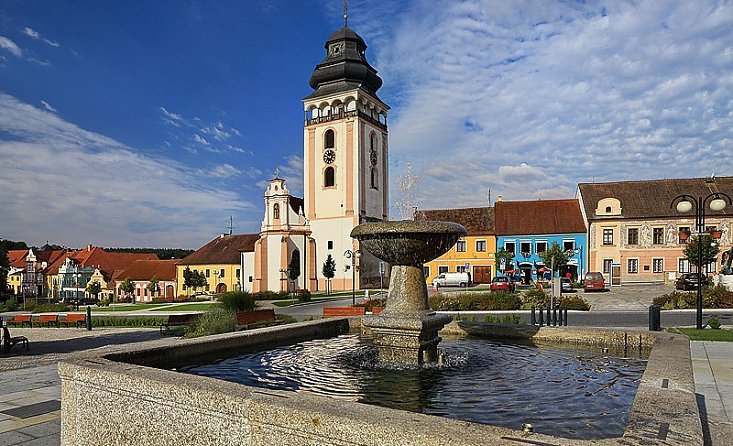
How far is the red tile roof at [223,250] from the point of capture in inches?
2544

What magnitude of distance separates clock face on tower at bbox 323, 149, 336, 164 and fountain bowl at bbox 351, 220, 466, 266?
4926cm

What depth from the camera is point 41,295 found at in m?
90.0

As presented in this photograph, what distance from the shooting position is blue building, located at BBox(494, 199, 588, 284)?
52.2m

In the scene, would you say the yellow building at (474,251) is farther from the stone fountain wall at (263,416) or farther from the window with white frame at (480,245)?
the stone fountain wall at (263,416)

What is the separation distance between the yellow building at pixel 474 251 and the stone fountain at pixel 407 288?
46.6 m

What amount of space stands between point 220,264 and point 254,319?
5326 cm

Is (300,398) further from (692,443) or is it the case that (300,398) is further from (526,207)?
(526,207)

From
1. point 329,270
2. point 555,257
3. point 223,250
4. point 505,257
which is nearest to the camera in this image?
point 555,257

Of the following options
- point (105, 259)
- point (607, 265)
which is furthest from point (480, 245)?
point (105, 259)

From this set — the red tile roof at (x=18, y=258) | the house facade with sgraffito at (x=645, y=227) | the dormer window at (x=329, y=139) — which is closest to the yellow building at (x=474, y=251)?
the house facade with sgraffito at (x=645, y=227)

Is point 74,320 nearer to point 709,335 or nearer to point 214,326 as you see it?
point 214,326

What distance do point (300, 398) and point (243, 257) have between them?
190 ft

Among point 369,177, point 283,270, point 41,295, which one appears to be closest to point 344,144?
point 369,177

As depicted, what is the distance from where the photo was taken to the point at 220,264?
2532 inches
